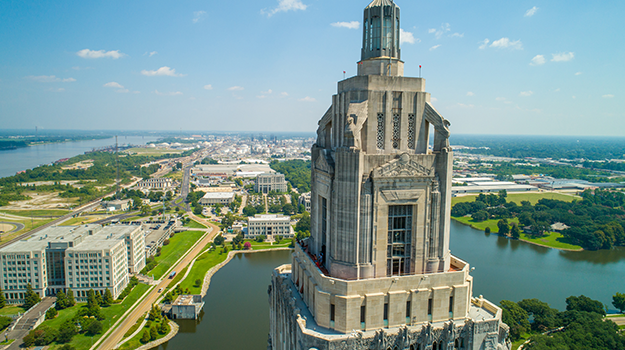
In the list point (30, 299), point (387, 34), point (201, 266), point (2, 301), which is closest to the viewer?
point (387, 34)

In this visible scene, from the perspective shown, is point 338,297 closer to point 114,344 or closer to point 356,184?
point 356,184

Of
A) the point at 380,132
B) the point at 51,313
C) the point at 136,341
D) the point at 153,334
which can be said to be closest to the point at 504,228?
the point at 153,334

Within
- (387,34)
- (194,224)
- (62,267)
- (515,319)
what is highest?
(387,34)

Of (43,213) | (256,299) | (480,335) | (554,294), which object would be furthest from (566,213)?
(43,213)

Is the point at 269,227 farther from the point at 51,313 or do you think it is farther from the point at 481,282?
the point at 481,282

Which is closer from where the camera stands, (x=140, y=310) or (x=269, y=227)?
(x=140, y=310)

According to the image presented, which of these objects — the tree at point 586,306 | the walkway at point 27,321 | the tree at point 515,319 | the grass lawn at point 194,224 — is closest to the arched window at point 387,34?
the tree at point 515,319
